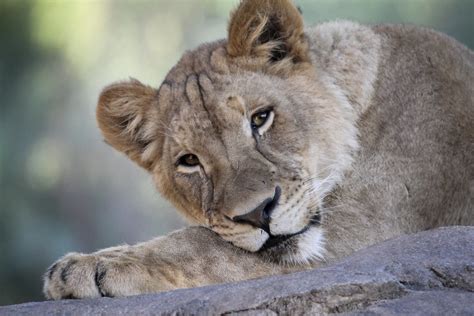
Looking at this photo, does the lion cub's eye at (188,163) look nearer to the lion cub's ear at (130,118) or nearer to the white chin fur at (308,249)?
the lion cub's ear at (130,118)

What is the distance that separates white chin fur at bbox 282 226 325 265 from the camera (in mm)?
4824

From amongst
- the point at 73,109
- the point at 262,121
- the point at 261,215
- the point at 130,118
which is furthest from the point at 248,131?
the point at 73,109

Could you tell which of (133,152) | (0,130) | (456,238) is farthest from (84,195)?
(456,238)

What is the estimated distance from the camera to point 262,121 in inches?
204

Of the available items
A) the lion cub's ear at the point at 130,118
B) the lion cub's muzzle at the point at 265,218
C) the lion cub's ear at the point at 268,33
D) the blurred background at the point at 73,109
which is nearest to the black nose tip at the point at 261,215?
the lion cub's muzzle at the point at 265,218

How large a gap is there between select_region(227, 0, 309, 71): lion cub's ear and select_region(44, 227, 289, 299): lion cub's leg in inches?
40.0

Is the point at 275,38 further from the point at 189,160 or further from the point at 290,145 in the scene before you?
the point at 189,160

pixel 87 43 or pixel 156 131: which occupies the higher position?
pixel 87 43

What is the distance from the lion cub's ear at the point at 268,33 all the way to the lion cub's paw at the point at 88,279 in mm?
1412

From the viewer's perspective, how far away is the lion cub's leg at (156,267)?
4.57 m

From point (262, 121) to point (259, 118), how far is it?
0.02 meters

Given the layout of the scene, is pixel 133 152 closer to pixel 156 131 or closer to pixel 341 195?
pixel 156 131

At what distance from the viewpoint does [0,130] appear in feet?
29.9

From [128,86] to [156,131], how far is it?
0.28 metres
